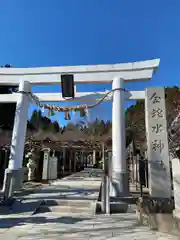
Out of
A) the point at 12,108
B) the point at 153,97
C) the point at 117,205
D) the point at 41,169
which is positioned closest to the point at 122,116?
the point at 153,97

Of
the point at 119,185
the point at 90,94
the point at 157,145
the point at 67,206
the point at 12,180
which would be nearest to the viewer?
the point at 157,145

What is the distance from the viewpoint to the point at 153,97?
18.4ft

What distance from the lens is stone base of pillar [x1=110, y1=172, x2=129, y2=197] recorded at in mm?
6340

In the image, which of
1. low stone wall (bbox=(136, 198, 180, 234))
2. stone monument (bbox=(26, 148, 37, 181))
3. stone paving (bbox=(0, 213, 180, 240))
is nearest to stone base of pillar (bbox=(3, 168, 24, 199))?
stone paving (bbox=(0, 213, 180, 240))

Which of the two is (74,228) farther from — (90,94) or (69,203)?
(90,94)

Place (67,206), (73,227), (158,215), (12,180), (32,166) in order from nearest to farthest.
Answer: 1. (158,215)
2. (73,227)
3. (67,206)
4. (12,180)
5. (32,166)

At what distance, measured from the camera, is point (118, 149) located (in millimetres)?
6793

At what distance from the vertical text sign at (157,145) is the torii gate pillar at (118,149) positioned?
1598mm

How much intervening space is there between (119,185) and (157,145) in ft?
6.92

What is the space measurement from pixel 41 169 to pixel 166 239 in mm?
11570

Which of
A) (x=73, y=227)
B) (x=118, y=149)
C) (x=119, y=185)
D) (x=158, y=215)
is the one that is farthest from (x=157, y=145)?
(x=73, y=227)

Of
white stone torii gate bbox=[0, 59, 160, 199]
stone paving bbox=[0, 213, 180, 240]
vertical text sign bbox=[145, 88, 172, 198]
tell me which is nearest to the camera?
stone paving bbox=[0, 213, 180, 240]

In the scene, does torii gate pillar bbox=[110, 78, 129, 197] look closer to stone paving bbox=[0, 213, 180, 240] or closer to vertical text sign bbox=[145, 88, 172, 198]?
stone paving bbox=[0, 213, 180, 240]

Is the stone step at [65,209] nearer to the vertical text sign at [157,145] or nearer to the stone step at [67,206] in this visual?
the stone step at [67,206]
